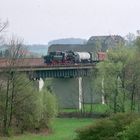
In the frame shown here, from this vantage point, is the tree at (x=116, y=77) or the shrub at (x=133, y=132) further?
the tree at (x=116, y=77)

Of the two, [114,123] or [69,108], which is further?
[69,108]

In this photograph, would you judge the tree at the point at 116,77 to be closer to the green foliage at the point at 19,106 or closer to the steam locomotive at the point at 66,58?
the green foliage at the point at 19,106

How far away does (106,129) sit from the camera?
97.5ft

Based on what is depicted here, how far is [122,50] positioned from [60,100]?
19443 millimetres

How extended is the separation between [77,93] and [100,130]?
55.5 m

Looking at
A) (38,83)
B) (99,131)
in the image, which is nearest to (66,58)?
(38,83)

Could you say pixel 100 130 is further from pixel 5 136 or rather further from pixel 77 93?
pixel 77 93

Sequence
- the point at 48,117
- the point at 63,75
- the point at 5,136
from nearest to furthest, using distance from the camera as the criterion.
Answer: the point at 5,136 < the point at 48,117 < the point at 63,75

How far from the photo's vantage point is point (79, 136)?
30703mm

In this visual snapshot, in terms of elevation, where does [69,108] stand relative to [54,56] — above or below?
below

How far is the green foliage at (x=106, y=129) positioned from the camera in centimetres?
2962

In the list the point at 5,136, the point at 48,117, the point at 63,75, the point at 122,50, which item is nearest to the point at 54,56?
the point at 63,75

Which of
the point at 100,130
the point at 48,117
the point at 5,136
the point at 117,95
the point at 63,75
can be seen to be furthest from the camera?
the point at 63,75

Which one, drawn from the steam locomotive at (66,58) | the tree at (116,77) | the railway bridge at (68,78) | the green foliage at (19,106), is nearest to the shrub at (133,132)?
the green foliage at (19,106)
